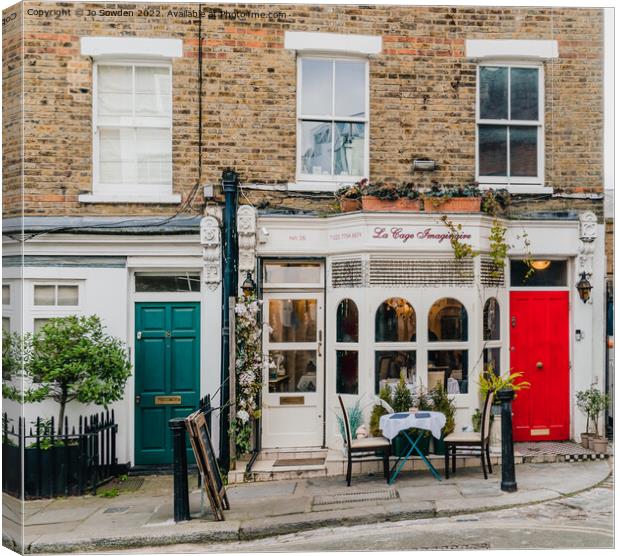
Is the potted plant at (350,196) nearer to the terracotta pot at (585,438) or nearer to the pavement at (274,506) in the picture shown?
the pavement at (274,506)

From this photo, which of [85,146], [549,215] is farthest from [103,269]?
[549,215]

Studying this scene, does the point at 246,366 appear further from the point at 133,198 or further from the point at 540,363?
the point at 540,363

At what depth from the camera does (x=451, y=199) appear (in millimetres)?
7102

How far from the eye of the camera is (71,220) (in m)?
6.94

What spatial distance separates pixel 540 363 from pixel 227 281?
139 inches

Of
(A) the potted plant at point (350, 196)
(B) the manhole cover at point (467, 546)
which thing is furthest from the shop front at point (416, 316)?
(B) the manhole cover at point (467, 546)

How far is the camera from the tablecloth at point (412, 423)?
6883 mm

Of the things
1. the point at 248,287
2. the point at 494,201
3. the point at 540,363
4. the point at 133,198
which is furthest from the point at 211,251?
the point at 540,363

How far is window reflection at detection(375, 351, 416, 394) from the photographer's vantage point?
7.30 meters

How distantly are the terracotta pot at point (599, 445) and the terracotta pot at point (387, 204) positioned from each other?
3174 mm

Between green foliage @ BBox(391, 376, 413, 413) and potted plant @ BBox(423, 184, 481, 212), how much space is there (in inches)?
75.4

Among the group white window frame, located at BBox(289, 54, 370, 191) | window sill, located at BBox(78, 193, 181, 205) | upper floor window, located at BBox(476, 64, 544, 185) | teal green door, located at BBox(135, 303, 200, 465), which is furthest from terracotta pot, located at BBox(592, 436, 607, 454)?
window sill, located at BBox(78, 193, 181, 205)

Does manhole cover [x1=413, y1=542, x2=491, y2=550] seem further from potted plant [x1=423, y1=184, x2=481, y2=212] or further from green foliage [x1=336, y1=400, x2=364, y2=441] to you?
potted plant [x1=423, y1=184, x2=481, y2=212]

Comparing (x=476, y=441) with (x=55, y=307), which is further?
(x=476, y=441)
